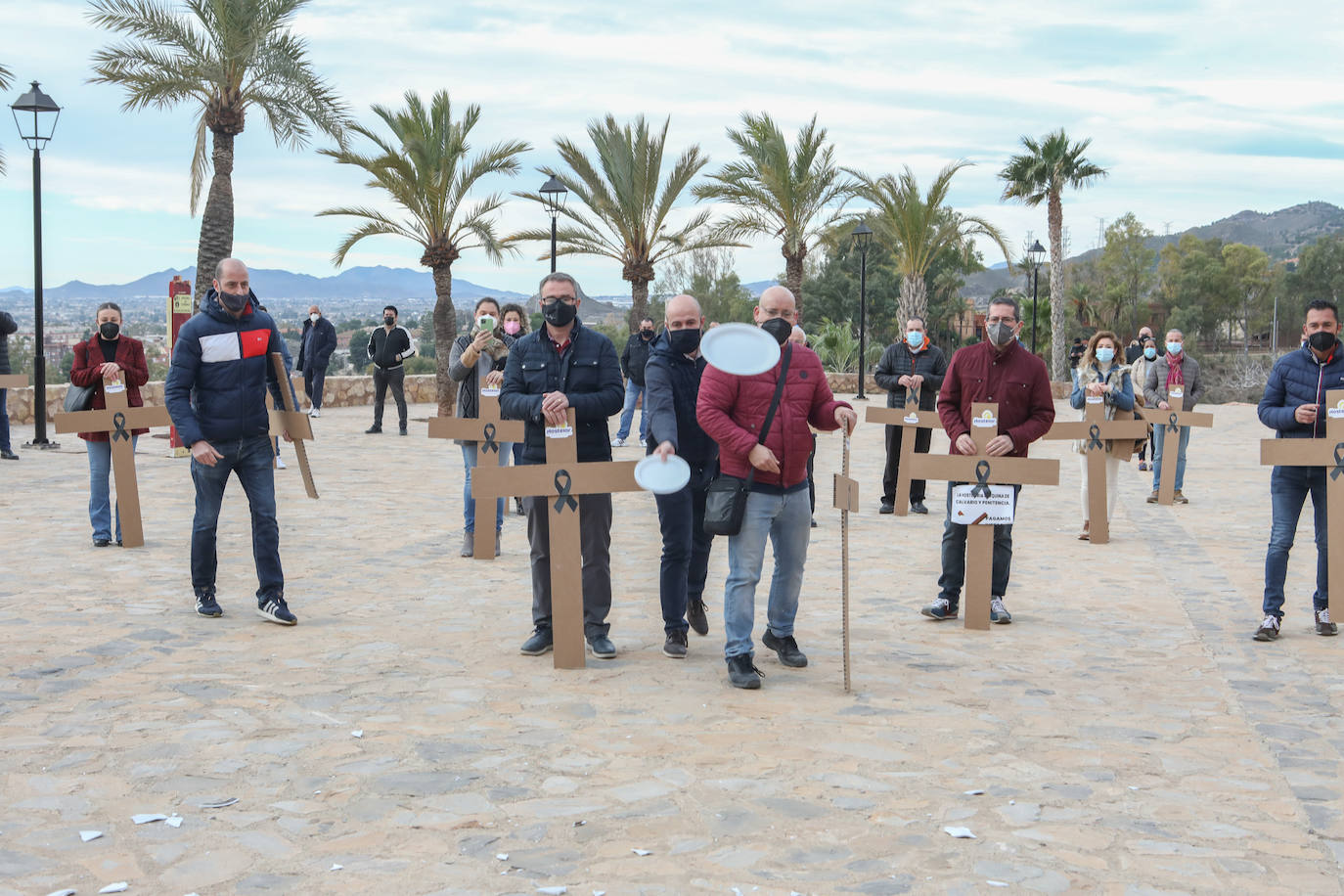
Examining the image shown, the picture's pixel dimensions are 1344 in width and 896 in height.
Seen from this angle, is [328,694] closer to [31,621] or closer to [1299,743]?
[31,621]

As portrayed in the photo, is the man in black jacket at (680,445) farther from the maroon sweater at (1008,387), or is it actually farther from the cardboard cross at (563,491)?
the maroon sweater at (1008,387)

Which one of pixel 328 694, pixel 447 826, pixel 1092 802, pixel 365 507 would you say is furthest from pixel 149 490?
pixel 1092 802

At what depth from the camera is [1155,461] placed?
1395 centimetres

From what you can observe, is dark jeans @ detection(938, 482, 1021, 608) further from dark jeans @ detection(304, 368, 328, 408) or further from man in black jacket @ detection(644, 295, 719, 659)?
dark jeans @ detection(304, 368, 328, 408)

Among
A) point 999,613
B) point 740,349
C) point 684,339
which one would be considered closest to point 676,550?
point 684,339

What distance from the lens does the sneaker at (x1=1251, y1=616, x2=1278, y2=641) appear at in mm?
6984

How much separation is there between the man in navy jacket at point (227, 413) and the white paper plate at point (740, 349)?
116 inches

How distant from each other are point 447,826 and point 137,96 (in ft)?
60.9

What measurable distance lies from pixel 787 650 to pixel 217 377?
11.4ft

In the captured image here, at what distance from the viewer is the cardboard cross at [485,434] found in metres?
8.48

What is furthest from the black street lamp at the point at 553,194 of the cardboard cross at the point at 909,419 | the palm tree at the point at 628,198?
the cardboard cross at the point at 909,419

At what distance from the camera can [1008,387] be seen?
7367 millimetres

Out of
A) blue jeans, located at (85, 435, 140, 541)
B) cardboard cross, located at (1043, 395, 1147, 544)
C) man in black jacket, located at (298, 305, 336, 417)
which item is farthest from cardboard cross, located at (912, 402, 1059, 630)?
man in black jacket, located at (298, 305, 336, 417)

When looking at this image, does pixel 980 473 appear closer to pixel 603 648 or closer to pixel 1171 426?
pixel 603 648
